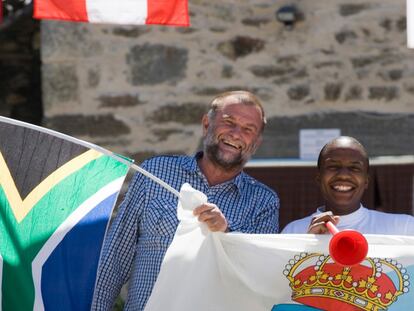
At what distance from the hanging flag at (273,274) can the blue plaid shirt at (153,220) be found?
160 millimetres

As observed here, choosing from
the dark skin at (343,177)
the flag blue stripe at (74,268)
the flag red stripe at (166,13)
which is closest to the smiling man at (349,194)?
the dark skin at (343,177)

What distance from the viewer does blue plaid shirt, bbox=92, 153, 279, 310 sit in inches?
154

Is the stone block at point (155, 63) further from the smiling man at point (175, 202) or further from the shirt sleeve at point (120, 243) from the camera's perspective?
the shirt sleeve at point (120, 243)

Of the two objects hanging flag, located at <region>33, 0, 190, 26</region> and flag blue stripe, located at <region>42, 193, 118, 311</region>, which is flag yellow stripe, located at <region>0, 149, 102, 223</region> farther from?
hanging flag, located at <region>33, 0, 190, 26</region>

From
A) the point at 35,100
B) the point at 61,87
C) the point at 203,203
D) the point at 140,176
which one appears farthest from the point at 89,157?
the point at 35,100

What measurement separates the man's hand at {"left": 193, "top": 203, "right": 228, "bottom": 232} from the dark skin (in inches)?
17.5

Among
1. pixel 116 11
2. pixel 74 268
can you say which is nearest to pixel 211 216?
pixel 74 268

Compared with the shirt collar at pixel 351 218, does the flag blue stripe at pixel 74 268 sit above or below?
below

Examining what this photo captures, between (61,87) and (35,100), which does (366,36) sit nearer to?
(61,87)

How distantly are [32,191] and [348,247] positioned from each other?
3.78ft

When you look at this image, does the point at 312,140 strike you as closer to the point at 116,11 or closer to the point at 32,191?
the point at 116,11

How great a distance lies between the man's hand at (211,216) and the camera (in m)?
3.65

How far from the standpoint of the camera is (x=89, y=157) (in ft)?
12.8

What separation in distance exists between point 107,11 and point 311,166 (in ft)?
5.53
